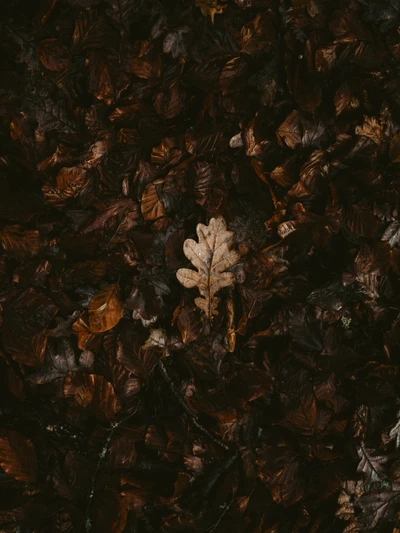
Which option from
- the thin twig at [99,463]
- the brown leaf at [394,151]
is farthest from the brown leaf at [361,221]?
the thin twig at [99,463]

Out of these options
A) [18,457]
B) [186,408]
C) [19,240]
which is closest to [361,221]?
[186,408]

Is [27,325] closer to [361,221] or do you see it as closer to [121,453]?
[121,453]

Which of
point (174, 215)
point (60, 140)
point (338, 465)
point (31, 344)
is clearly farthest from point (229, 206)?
point (338, 465)

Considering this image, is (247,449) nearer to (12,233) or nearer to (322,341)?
(322,341)

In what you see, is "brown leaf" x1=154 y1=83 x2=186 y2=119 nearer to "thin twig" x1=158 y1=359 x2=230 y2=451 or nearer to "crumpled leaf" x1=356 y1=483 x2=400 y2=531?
"thin twig" x1=158 y1=359 x2=230 y2=451

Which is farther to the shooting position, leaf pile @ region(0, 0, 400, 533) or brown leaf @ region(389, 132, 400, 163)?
brown leaf @ region(389, 132, 400, 163)

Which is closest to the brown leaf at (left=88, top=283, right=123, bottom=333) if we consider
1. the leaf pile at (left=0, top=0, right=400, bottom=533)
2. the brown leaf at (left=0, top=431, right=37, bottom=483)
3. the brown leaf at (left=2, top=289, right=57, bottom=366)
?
the leaf pile at (left=0, top=0, right=400, bottom=533)

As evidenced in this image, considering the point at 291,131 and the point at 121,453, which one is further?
the point at 291,131
